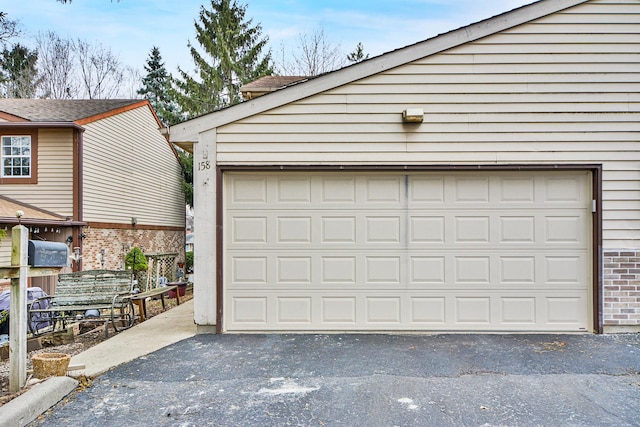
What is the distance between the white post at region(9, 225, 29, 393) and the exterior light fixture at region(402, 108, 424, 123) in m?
4.34

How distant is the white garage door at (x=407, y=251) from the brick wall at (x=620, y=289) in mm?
242

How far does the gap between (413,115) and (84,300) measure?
5.41 meters

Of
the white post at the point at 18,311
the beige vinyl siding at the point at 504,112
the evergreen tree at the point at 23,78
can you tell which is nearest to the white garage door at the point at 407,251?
the beige vinyl siding at the point at 504,112

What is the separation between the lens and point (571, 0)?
546 centimetres

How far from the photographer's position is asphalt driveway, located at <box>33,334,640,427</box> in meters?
3.19

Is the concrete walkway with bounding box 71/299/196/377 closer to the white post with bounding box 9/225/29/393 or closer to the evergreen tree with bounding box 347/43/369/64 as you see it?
the white post with bounding box 9/225/29/393

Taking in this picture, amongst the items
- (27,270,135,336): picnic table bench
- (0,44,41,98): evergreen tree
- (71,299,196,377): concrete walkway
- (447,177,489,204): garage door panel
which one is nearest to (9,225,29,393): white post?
(71,299,196,377): concrete walkway

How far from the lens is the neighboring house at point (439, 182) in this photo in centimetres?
545

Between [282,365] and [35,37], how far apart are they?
94.6 feet

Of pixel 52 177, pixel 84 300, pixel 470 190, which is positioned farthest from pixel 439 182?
pixel 52 177

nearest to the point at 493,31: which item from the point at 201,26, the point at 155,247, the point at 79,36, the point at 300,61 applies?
the point at 155,247

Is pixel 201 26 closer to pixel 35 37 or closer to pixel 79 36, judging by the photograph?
pixel 79 36

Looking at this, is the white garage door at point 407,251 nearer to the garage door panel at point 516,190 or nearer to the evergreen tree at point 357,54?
the garage door panel at point 516,190

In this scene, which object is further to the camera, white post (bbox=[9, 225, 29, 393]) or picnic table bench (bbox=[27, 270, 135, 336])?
picnic table bench (bbox=[27, 270, 135, 336])
